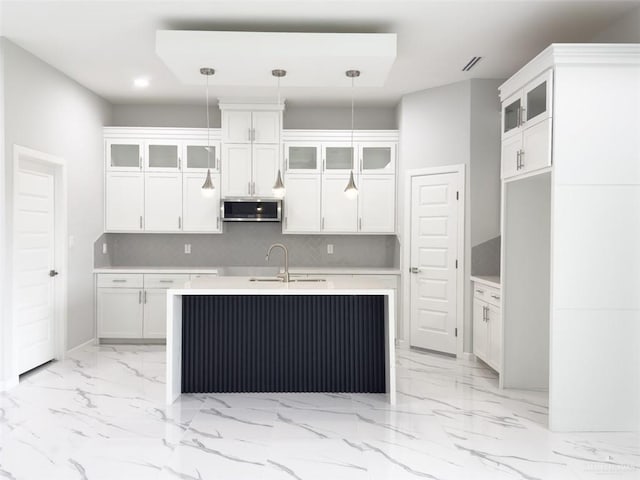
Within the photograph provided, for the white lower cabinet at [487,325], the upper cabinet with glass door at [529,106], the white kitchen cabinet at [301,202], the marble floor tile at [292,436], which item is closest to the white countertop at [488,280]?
the white lower cabinet at [487,325]

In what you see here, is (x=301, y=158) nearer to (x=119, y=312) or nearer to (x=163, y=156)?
(x=163, y=156)

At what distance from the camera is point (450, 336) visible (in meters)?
5.43

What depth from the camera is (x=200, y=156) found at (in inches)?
243

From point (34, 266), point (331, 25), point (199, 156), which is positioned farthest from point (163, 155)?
point (331, 25)

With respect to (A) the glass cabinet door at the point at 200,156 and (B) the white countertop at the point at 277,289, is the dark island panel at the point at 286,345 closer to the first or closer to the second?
(B) the white countertop at the point at 277,289

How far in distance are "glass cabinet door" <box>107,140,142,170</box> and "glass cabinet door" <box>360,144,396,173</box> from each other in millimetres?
2663

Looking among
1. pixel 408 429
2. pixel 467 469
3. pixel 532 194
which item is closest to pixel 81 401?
pixel 408 429

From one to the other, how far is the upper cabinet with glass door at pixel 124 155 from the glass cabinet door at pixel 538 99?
4339mm

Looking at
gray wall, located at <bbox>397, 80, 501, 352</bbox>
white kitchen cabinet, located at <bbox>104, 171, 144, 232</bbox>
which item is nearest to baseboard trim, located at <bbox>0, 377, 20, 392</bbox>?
white kitchen cabinet, located at <bbox>104, 171, 144, 232</bbox>

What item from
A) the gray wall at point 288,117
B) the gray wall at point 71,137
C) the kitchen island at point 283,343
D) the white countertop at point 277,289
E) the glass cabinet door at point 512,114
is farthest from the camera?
the gray wall at point 288,117

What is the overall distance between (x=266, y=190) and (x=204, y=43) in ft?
7.99

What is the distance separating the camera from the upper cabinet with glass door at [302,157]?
243 inches

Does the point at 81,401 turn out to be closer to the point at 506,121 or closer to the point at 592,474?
the point at 592,474

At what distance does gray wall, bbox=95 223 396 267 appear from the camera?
6531 millimetres
